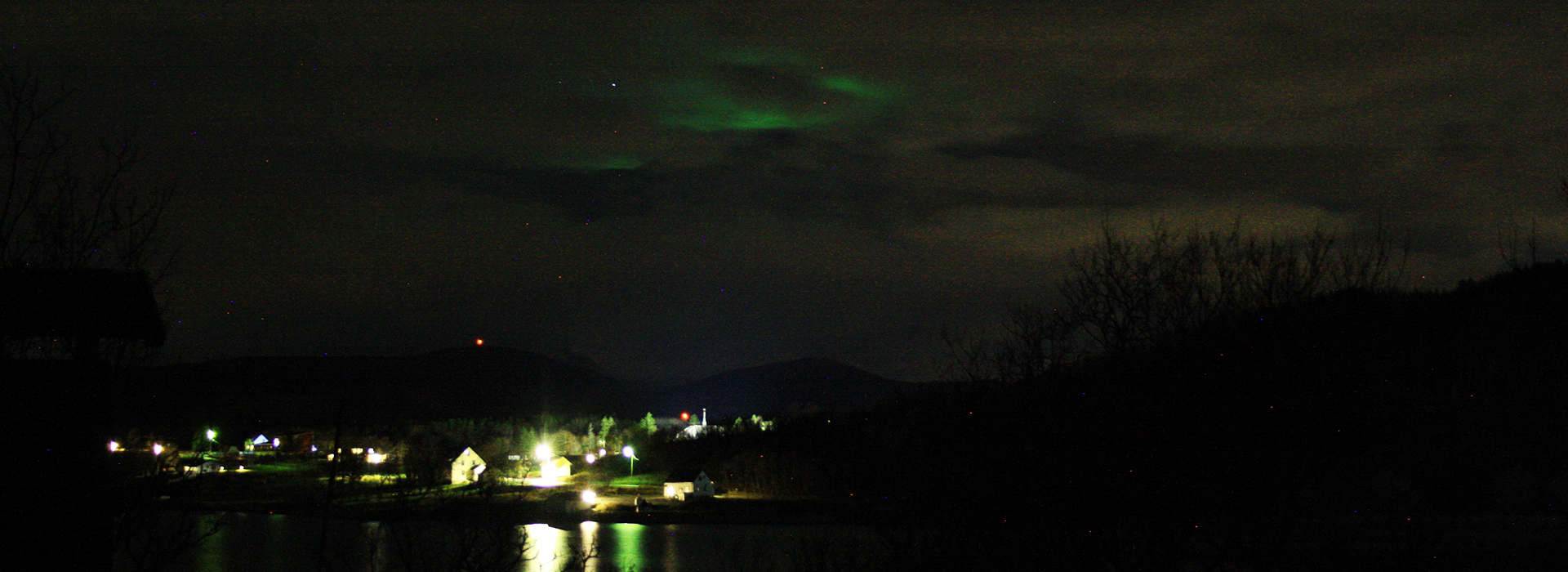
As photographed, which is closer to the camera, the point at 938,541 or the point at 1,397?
the point at 1,397

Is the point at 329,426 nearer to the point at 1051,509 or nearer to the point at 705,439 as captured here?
the point at 1051,509

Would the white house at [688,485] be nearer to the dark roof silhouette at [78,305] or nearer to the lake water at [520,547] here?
the lake water at [520,547]

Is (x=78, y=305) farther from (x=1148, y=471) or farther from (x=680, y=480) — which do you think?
(x=680, y=480)

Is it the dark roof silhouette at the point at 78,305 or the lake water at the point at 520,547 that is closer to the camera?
the dark roof silhouette at the point at 78,305

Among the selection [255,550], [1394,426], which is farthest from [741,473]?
[1394,426]

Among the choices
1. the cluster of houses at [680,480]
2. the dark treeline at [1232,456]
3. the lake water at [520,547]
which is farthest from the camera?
the cluster of houses at [680,480]

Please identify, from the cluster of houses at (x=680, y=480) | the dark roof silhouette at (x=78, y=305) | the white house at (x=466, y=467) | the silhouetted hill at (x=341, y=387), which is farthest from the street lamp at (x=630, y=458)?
the dark roof silhouette at (x=78, y=305)

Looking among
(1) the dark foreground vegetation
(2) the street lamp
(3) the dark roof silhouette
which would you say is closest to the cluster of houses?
(2) the street lamp
